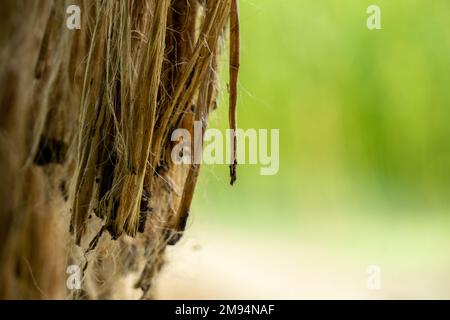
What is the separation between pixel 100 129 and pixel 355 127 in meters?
1.60

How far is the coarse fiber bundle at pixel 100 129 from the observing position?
0.55m

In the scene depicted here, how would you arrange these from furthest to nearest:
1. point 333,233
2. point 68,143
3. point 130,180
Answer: point 333,233
point 68,143
point 130,180

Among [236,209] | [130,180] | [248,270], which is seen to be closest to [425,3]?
[236,209]

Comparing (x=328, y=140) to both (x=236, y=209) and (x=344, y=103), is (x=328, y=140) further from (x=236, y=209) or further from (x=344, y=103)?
(x=236, y=209)

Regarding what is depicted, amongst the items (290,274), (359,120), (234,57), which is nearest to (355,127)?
(359,120)

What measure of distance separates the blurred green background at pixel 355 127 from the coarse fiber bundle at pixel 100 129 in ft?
3.56

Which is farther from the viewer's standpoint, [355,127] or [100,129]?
[355,127]

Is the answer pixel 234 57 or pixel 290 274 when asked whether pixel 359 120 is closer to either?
pixel 290 274

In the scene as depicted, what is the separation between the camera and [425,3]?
6.48 ft

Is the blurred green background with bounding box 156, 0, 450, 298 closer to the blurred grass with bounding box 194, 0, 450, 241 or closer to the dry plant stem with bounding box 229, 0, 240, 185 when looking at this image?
the blurred grass with bounding box 194, 0, 450, 241

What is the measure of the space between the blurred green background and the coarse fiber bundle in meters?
1.09

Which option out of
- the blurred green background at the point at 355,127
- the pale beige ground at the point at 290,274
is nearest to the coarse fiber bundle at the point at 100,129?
the pale beige ground at the point at 290,274

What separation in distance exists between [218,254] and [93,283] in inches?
37.6

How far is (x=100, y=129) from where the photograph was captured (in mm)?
575
